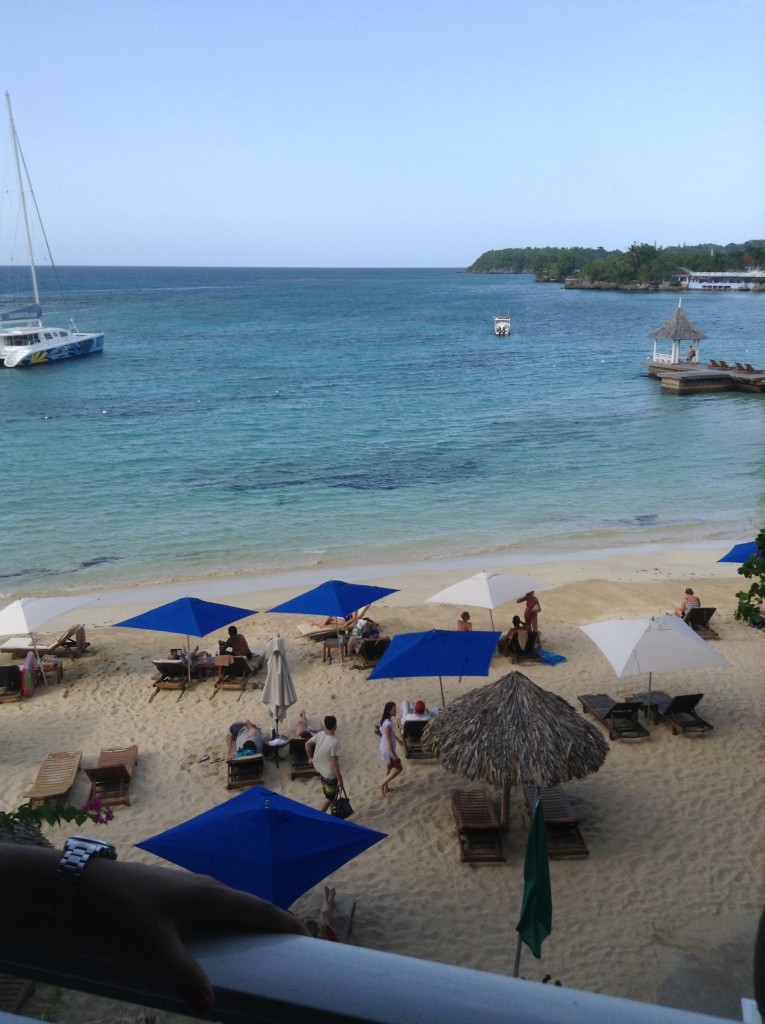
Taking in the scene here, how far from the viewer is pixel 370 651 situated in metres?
14.2

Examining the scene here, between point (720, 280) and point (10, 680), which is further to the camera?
point (720, 280)

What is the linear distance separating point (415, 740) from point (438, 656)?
1147 millimetres

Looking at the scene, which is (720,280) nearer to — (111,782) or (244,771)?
(244,771)

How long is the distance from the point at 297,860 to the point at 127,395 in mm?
45478

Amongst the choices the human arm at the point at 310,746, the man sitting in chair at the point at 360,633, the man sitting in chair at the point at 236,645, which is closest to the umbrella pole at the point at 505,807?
the human arm at the point at 310,746

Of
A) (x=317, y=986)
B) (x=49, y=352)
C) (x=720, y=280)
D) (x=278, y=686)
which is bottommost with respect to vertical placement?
(x=278, y=686)

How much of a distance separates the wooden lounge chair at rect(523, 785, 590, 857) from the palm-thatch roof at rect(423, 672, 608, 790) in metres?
0.54

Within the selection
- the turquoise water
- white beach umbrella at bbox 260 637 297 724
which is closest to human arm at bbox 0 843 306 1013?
white beach umbrella at bbox 260 637 297 724

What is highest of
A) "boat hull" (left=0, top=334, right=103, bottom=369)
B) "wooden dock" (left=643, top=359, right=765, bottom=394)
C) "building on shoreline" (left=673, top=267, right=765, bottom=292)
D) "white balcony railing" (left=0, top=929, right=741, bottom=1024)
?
"building on shoreline" (left=673, top=267, right=765, bottom=292)

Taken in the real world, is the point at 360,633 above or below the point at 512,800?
above

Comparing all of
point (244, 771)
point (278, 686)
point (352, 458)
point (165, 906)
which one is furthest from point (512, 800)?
point (352, 458)

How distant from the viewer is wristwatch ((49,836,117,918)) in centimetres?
92

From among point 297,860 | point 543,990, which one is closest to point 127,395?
point 297,860

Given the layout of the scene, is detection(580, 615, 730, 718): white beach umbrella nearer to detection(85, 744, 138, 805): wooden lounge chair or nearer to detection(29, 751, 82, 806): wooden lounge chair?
detection(85, 744, 138, 805): wooden lounge chair
